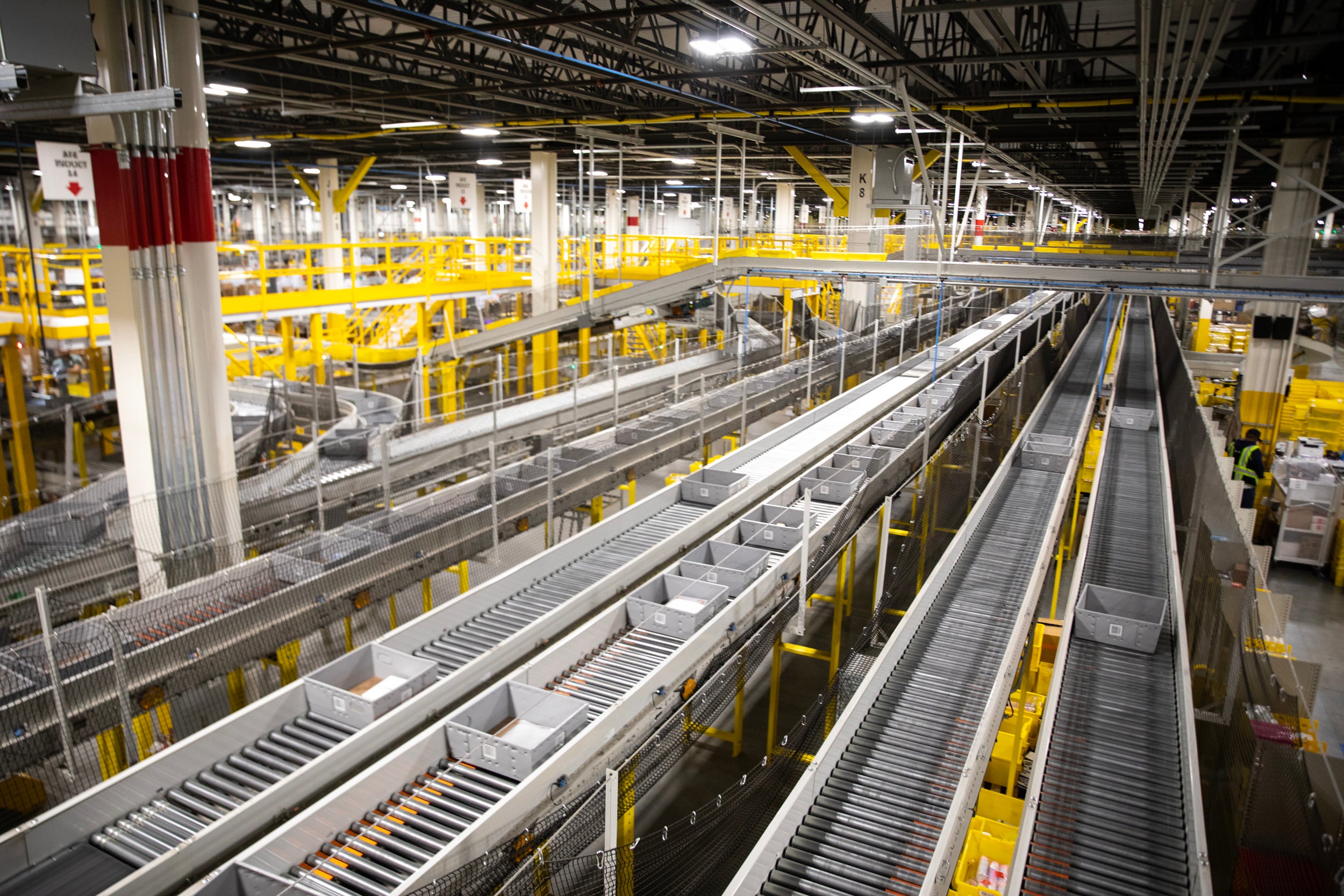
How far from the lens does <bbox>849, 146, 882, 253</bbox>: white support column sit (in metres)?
18.9

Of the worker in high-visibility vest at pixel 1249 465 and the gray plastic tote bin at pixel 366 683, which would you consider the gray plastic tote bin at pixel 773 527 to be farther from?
the worker in high-visibility vest at pixel 1249 465

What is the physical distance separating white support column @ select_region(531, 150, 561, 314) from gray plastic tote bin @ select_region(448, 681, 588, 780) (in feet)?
48.0

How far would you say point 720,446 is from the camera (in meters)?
16.4

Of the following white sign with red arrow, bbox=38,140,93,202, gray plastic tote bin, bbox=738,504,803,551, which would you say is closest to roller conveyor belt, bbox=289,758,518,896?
gray plastic tote bin, bbox=738,504,803,551

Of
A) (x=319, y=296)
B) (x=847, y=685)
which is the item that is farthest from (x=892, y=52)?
(x=319, y=296)

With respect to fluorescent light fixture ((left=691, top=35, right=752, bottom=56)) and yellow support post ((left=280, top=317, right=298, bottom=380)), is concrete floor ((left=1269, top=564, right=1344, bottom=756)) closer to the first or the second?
fluorescent light fixture ((left=691, top=35, right=752, bottom=56))

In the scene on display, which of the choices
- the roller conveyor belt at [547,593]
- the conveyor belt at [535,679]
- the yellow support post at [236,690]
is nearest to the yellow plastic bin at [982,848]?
the conveyor belt at [535,679]

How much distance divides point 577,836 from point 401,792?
1.21 m

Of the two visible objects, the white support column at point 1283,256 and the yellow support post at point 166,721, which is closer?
the yellow support post at point 166,721

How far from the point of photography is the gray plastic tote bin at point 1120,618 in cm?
705

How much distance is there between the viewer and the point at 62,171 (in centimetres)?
1038

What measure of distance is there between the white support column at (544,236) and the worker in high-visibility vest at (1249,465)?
44.3ft

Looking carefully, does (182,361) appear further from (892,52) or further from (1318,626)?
(1318,626)

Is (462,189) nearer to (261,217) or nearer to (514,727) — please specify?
(261,217)
